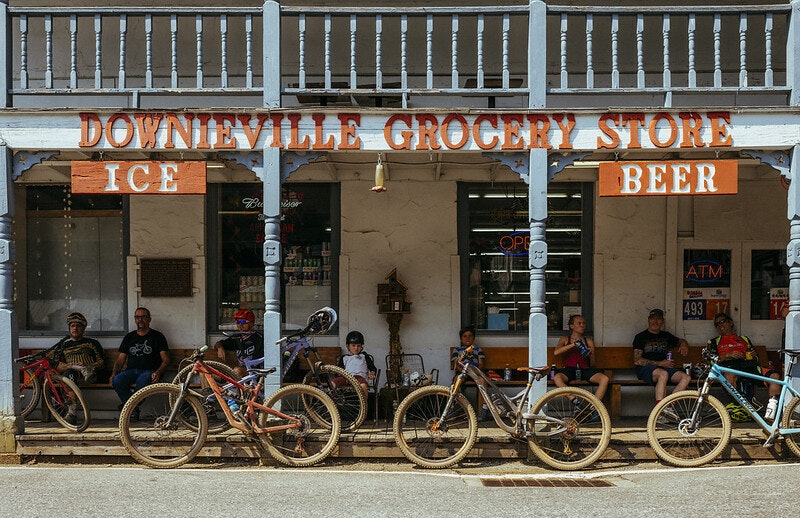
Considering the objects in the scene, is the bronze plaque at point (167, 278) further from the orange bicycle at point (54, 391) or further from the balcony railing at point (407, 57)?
the balcony railing at point (407, 57)

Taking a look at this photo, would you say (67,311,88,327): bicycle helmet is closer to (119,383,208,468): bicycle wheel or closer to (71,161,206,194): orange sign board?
(119,383,208,468): bicycle wheel

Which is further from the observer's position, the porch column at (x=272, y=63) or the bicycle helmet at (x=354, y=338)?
the bicycle helmet at (x=354, y=338)

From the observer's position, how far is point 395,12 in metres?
8.05

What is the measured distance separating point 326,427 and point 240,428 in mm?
890

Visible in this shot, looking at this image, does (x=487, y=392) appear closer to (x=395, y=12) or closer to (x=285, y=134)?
(x=285, y=134)

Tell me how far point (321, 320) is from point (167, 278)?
2957mm

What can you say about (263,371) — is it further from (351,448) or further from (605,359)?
(605,359)

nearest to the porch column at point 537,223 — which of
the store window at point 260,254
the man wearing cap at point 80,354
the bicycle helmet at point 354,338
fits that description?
the bicycle helmet at point 354,338

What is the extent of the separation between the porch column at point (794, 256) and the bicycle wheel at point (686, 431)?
3.16 ft

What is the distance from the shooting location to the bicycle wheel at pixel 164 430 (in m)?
7.64

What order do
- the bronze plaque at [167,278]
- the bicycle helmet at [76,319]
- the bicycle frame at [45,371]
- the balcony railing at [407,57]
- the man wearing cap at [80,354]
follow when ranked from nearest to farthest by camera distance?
the bicycle frame at [45,371], the man wearing cap at [80,354], the bicycle helmet at [76,319], the balcony railing at [407,57], the bronze plaque at [167,278]

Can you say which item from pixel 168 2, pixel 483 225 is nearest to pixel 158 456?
pixel 483 225

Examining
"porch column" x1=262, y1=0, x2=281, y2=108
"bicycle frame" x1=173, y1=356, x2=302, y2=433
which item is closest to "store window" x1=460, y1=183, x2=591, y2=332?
"porch column" x1=262, y1=0, x2=281, y2=108

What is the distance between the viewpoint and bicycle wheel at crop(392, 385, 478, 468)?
766cm
